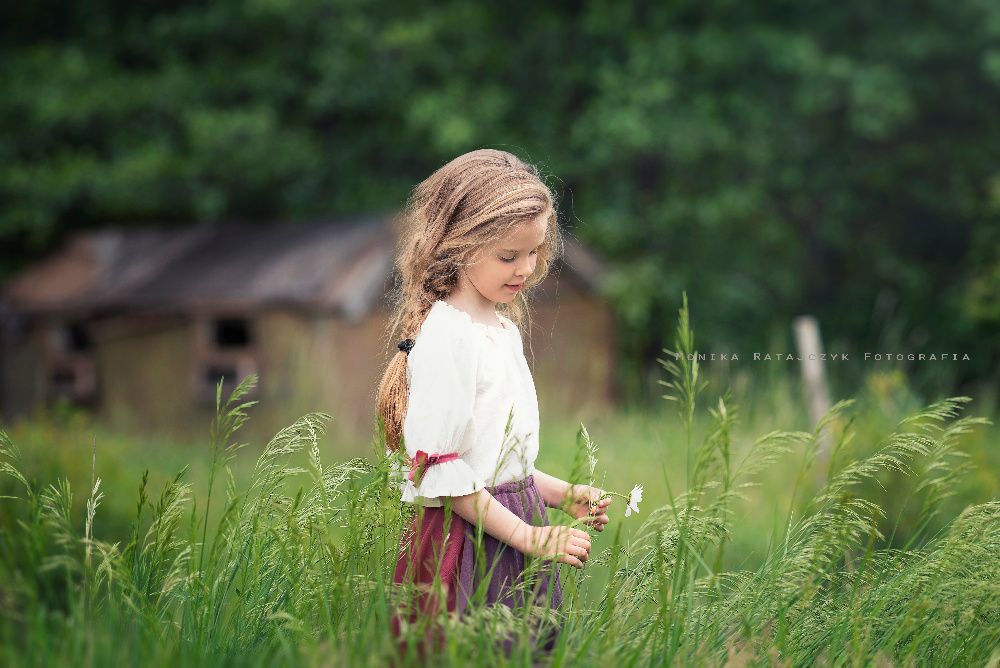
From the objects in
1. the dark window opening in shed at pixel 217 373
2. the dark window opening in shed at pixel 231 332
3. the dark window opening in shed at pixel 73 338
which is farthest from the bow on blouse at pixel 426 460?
the dark window opening in shed at pixel 73 338

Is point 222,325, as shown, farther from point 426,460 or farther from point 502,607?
point 502,607

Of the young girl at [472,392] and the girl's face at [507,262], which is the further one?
the girl's face at [507,262]

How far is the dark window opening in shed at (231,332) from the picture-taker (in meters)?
13.0

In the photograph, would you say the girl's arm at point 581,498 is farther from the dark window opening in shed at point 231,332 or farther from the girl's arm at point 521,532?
the dark window opening in shed at point 231,332

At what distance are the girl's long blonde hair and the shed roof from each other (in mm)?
8128

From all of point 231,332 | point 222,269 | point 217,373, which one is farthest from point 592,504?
point 231,332

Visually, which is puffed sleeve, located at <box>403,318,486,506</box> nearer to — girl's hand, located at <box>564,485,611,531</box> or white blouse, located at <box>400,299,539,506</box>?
white blouse, located at <box>400,299,539,506</box>

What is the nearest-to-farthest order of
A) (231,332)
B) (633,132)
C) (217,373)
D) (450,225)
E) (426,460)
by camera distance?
(426,460) → (450,225) → (633,132) → (217,373) → (231,332)

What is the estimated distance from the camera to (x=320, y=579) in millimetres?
1983

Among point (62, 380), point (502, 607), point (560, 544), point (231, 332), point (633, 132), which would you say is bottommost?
point (502, 607)

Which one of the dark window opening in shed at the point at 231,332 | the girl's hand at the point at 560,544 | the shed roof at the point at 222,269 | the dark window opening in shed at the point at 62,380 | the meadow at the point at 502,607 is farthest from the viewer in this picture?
the dark window opening in shed at the point at 62,380

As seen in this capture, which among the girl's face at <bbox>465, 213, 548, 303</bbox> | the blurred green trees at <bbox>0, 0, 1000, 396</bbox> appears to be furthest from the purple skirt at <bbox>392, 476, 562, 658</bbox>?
the blurred green trees at <bbox>0, 0, 1000, 396</bbox>

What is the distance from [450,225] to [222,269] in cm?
1056

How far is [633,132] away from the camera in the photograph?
1229 centimetres
